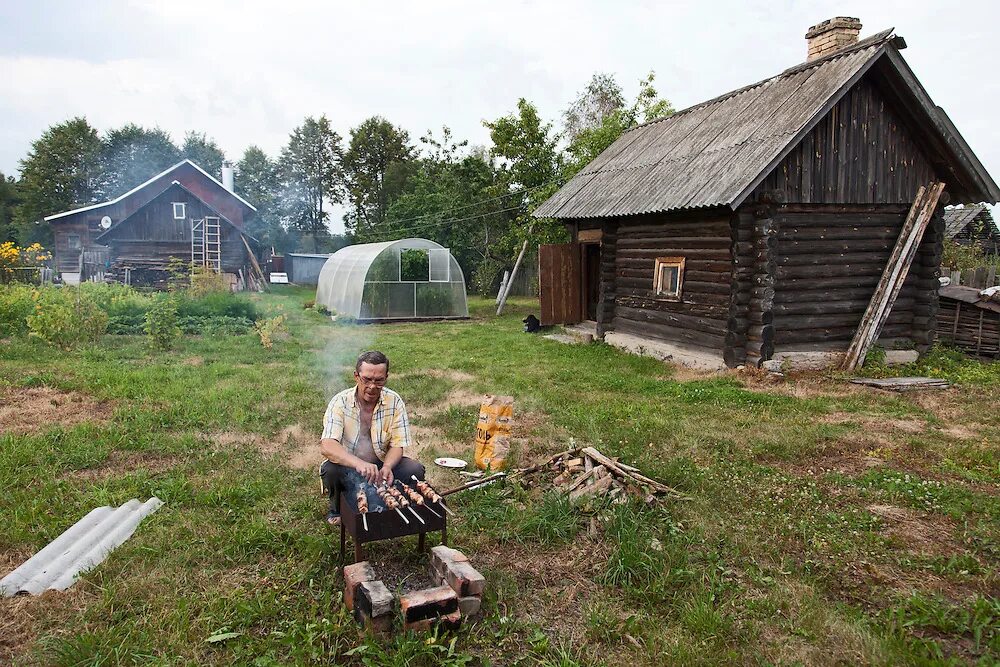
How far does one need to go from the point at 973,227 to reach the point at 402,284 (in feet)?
76.9

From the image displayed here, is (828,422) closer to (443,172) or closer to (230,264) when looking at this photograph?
(443,172)

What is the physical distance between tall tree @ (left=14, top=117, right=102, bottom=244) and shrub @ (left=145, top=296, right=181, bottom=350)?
4303 centimetres

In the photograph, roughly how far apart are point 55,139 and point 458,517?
5502 centimetres

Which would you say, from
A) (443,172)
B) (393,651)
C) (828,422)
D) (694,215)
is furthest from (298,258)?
(393,651)

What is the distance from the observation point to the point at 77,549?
4590 millimetres

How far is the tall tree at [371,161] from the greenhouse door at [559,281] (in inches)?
1308

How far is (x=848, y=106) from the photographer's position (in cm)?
1102

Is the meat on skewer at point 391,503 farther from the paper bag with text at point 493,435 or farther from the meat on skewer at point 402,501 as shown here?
the paper bag with text at point 493,435

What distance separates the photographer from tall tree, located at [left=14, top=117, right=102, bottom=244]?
4716 cm

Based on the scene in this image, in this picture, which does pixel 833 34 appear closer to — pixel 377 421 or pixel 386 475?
pixel 377 421

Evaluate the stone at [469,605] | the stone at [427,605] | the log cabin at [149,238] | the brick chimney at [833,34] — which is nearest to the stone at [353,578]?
the stone at [427,605]

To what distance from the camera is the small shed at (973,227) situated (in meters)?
24.6

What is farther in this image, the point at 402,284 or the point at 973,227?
the point at 973,227

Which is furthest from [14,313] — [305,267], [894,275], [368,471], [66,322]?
[305,267]
